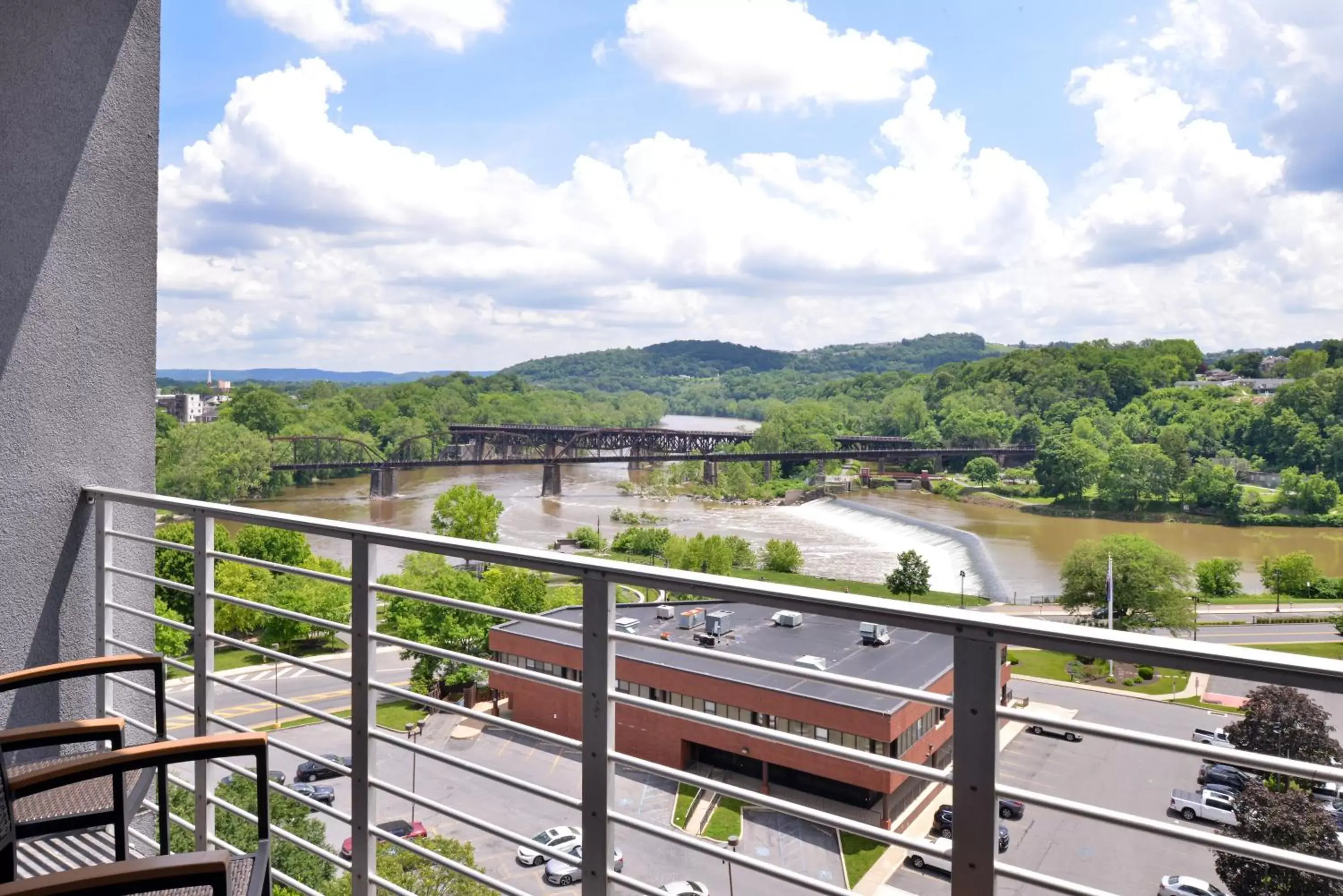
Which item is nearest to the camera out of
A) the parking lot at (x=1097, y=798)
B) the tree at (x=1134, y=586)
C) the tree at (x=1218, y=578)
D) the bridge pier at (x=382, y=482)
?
the parking lot at (x=1097, y=798)

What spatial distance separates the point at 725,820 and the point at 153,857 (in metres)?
14.2

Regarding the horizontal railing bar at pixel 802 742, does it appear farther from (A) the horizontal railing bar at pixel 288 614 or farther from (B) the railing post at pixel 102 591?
(B) the railing post at pixel 102 591

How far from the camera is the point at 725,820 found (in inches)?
561

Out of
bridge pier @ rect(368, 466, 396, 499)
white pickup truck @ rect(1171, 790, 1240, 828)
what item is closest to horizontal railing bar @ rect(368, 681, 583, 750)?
white pickup truck @ rect(1171, 790, 1240, 828)

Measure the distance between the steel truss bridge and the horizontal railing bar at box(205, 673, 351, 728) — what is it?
117 ft

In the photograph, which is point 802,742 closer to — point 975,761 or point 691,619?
point 975,761

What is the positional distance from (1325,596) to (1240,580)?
236 centimetres

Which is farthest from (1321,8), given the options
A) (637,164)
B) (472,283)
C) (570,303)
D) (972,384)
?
(472,283)

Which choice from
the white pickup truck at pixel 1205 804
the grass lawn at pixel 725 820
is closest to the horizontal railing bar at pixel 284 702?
the white pickup truck at pixel 1205 804

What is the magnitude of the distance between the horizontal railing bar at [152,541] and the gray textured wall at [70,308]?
0.06m

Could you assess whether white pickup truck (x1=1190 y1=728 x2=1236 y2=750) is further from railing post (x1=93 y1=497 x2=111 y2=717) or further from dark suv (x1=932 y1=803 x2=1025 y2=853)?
railing post (x1=93 y1=497 x2=111 y2=717)

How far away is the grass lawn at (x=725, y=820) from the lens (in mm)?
12117

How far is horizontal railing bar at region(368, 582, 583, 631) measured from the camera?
114 centimetres

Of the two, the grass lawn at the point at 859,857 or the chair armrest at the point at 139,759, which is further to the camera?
the grass lawn at the point at 859,857
